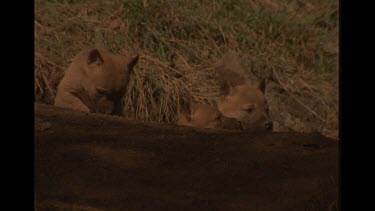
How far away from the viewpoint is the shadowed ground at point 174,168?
3.65 metres

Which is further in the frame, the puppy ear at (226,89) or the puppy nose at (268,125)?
the puppy ear at (226,89)

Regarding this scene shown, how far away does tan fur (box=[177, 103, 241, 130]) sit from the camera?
6.54m

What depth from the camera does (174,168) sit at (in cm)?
414

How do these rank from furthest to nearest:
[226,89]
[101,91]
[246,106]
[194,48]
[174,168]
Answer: [194,48]
[226,89]
[246,106]
[101,91]
[174,168]

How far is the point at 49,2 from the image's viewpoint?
9273 mm

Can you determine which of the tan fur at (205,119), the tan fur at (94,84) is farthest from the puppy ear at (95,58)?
the tan fur at (205,119)

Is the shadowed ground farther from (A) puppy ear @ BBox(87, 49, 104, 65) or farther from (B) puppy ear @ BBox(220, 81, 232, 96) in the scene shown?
(B) puppy ear @ BBox(220, 81, 232, 96)

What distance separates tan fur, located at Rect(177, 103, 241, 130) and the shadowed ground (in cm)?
130

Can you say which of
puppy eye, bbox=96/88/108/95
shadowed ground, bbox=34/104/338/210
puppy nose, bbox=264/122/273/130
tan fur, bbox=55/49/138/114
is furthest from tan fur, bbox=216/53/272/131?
shadowed ground, bbox=34/104/338/210

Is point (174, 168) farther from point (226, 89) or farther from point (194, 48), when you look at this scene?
point (194, 48)

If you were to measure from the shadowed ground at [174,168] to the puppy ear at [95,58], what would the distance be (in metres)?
1.41

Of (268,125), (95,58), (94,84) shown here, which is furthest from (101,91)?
(268,125)

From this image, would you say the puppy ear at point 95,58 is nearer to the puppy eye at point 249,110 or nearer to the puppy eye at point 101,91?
the puppy eye at point 101,91

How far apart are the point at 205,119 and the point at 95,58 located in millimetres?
1169
